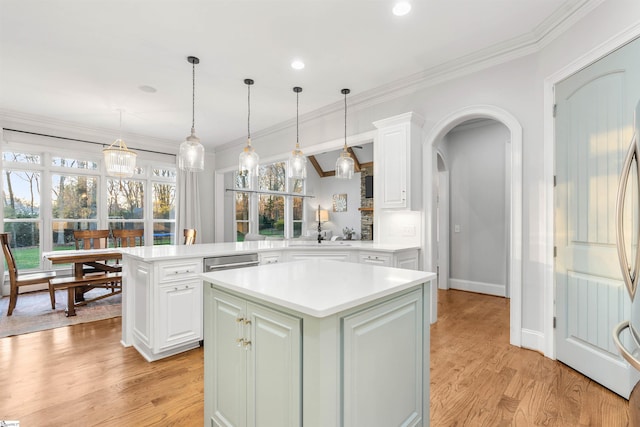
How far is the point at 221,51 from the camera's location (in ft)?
9.84

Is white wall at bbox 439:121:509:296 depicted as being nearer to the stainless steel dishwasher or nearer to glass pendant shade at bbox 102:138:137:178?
the stainless steel dishwasher

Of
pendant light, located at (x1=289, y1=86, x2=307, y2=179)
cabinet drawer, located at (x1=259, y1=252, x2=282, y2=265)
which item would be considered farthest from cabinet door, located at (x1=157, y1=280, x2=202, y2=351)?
pendant light, located at (x1=289, y1=86, x2=307, y2=179)

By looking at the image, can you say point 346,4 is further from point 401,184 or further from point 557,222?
point 557,222

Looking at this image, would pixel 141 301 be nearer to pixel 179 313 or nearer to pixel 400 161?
pixel 179 313

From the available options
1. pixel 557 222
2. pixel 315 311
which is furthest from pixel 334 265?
pixel 557 222

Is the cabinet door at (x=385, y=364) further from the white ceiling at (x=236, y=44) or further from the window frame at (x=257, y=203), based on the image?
the window frame at (x=257, y=203)

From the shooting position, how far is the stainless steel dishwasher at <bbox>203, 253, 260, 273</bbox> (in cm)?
285

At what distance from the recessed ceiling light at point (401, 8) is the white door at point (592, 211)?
4.73 feet

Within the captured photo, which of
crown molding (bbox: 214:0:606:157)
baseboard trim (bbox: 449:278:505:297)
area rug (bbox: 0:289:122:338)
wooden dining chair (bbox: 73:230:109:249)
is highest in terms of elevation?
crown molding (bbox: 214:0:606:157)

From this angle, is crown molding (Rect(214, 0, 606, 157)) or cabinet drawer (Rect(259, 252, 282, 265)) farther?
Result: cabinet drawer (Rect(259, 252, 282, 265))

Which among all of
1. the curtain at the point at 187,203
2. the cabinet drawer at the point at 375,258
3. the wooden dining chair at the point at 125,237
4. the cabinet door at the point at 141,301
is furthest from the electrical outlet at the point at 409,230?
the curtain at the point at 187,203

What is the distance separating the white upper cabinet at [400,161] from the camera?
11.2ft

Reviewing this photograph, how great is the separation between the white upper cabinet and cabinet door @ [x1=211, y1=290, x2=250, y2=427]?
8.09ft

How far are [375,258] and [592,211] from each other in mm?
1889
